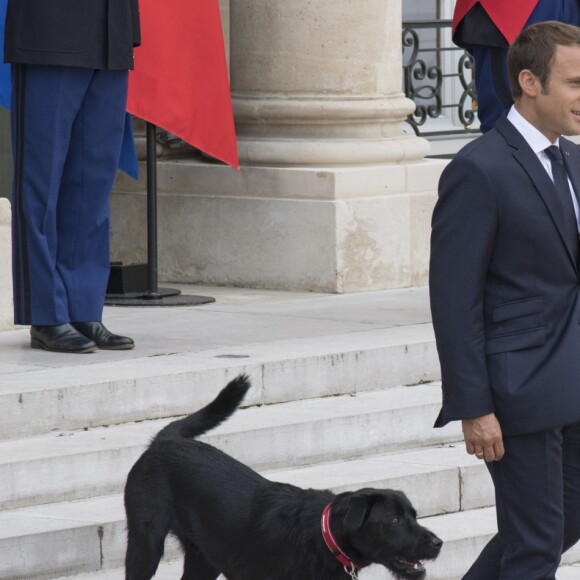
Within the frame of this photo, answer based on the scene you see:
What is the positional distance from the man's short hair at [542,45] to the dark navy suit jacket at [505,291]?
0.15 m

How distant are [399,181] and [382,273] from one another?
0.51 meters

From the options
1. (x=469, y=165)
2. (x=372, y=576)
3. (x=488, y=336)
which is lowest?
(x=372, y=576)

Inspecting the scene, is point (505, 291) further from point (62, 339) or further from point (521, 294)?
point (62, 339)

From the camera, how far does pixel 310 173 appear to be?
8.52m

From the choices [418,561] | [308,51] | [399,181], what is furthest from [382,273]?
[418,561]

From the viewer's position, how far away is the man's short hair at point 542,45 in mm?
3775

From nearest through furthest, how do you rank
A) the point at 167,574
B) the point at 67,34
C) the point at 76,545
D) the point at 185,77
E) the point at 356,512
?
the point at 356,512, the point at 76,545, the point at 167,574, the point at 67,34, the point at 185,77

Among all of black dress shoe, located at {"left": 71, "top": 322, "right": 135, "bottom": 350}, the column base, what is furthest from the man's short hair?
the column base

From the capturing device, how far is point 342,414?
6020 millimetres

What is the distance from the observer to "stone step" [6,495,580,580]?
4.80 meters

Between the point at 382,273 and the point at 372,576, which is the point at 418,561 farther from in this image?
the point at 382,273

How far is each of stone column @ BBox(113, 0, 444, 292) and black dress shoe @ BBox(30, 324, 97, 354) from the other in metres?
2.20

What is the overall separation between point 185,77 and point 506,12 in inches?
70.1

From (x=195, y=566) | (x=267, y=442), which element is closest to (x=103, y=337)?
(x=267, y=442)
